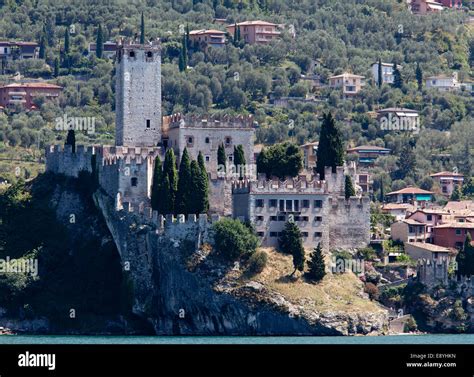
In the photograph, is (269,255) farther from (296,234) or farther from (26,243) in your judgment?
(26,243)

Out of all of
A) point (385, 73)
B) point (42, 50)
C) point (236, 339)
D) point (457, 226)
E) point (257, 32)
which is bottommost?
point (236, 339)

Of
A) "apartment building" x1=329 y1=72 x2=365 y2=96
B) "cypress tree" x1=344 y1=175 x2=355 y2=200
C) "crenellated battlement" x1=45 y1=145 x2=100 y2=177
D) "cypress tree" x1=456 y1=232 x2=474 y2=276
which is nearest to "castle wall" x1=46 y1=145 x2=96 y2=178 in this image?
"crenellated battlement" x1=45 y1=145 x2=100 y2=177

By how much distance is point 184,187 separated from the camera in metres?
81.8

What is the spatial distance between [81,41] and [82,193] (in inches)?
3034

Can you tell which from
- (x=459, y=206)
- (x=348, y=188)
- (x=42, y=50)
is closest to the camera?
(x=348, y=188)

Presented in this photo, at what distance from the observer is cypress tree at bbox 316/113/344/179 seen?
3425 inches

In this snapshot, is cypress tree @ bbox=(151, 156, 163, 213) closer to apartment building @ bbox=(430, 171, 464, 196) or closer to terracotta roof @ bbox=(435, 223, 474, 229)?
terracotta roof @ bbox=(435, 223, 474, 229)

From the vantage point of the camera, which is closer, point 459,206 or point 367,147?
point 459,206

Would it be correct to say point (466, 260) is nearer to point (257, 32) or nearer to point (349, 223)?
point (349, 223)

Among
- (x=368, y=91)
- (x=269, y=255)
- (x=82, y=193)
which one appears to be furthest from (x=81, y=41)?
(x=269, y=255)

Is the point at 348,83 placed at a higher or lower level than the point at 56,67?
lower

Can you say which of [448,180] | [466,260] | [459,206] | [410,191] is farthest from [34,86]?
[466,260]

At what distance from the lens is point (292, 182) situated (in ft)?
273

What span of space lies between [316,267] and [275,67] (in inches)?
3148
